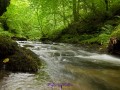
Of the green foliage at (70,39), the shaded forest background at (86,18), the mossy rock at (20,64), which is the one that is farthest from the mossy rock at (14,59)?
the green foliage at (70,39)

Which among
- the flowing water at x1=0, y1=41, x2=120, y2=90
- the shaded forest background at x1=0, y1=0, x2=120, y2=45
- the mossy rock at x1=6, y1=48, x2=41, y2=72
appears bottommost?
the flowing water at x1=0, y1=41, x2=120, y2=90

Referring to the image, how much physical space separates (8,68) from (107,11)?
53.8 feet

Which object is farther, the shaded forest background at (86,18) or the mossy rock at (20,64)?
the shaded forest background at (86,18)

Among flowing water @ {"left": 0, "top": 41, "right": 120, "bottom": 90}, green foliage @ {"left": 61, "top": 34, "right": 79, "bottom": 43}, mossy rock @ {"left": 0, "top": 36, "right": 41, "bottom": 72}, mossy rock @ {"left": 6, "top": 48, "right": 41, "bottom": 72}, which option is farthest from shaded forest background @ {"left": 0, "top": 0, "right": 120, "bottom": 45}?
mossy rock @ {"left": 6, "top": 48, "right": 41, "bottom": 72}

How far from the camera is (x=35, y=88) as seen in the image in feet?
16.5

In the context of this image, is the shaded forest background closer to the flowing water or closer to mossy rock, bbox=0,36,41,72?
the flowing water

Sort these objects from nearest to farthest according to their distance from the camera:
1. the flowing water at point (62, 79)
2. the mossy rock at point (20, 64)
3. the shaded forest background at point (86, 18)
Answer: the flowing water at point (62, 79)
the mossy rock at point (20, 64)
the shaded forest background at point (86, 18)

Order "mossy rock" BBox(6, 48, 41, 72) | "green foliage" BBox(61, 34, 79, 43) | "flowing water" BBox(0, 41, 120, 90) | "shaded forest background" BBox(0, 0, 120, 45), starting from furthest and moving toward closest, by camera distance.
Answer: "green foliage" BBox(61, 34, 79, 43), "shaded forest background" BBox(0, 0, 120, 45), "mossy rock" BBox(6, 48, 41, 72), "flowing water" BBox(0, 41, 120, 90)

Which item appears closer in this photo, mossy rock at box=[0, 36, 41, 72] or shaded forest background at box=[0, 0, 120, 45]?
mossy rock at box=[0, 36, 41, 72]

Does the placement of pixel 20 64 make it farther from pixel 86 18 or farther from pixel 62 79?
pixel 86 18

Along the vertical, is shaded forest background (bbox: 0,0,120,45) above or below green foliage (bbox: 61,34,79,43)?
above

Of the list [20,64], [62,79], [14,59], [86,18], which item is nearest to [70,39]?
[86,18]

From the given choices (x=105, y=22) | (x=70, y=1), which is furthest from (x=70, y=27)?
(x=105, y=22)

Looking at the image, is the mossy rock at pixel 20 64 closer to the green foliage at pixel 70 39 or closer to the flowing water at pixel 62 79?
the flowing water at pixel 62 79
